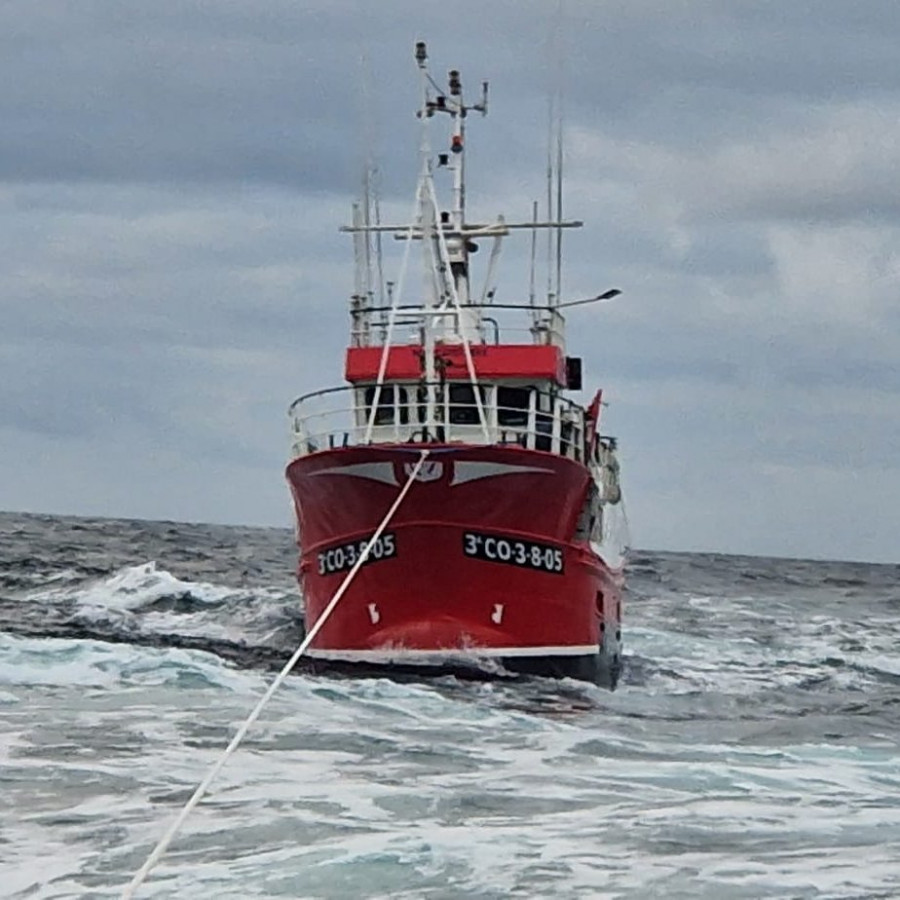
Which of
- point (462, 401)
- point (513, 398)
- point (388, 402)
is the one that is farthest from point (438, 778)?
point (388, 402)

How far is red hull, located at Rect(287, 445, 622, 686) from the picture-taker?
1855cm

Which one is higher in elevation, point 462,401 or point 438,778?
point 462,401

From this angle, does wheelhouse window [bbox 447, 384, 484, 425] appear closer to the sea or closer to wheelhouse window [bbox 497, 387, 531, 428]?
wheelhouse window [bbox 497, 387, 531, 428]

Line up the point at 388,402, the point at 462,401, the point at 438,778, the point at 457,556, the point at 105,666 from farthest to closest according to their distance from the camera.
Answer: the point at 388,402, the point at 462,401, the point at 105,666, the point at 457,556, the point at 438,778

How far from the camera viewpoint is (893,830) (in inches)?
431

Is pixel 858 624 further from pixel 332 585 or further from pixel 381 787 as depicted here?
pixel 381 787

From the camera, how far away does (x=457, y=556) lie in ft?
61.5

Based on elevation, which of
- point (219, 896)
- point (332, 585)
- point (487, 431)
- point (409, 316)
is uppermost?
point (409, 316)

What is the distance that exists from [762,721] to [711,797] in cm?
582

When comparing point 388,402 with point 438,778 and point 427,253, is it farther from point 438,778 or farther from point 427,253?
point 438,778

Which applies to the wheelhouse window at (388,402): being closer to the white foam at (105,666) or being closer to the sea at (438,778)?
the sea at (438,778)

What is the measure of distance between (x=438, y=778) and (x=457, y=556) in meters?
6.39

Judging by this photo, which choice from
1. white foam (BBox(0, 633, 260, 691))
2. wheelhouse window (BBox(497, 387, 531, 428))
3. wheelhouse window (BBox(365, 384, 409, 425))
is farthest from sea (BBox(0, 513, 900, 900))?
wheelhouse window (BBox(497, 387, 531, 428))

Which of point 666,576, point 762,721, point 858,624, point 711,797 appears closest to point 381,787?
point 711,797
